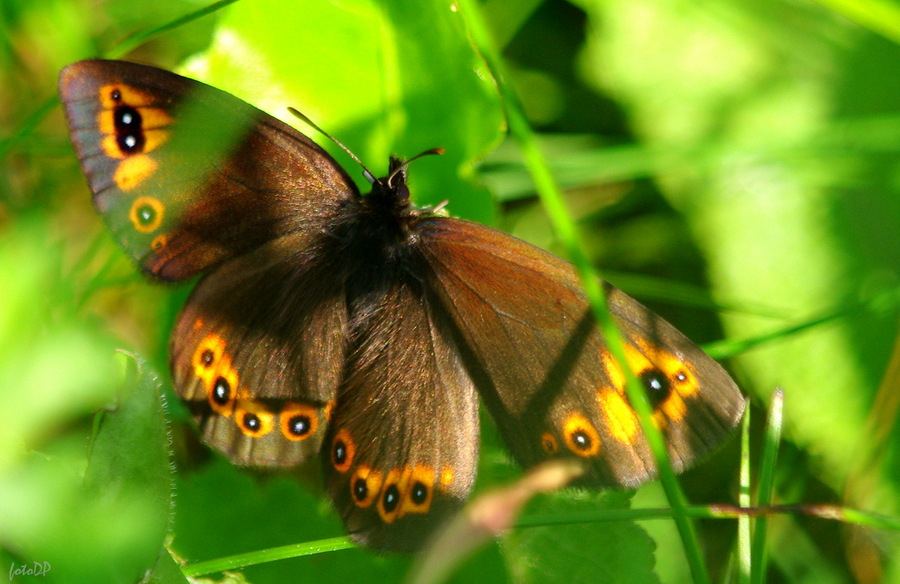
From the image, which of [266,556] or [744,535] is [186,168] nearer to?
[266,556]

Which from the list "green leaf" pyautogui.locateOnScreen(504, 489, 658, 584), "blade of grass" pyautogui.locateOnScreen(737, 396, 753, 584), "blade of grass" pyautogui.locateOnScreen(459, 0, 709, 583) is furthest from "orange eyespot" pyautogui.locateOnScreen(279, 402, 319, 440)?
"blade of grass" pyautogui.locateOnScreen(737, 396, 753, 584)

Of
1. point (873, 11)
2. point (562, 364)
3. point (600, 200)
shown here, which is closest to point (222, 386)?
point (562, 364)

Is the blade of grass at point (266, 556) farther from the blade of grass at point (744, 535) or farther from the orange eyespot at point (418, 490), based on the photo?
the blade of grass at point (744, 535)

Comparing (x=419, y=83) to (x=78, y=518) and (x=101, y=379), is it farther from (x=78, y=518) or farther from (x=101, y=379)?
(x=78, y=518)

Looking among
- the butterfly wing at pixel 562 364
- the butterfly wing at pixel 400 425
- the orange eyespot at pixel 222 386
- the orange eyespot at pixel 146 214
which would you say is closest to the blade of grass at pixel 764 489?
the butterfly wing at pixel 562 364

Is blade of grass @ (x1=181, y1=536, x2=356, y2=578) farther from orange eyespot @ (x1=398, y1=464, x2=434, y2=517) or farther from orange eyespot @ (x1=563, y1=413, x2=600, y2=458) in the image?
orange eyespot @ (x1=563, y1=413, x2=600, y2=458)
